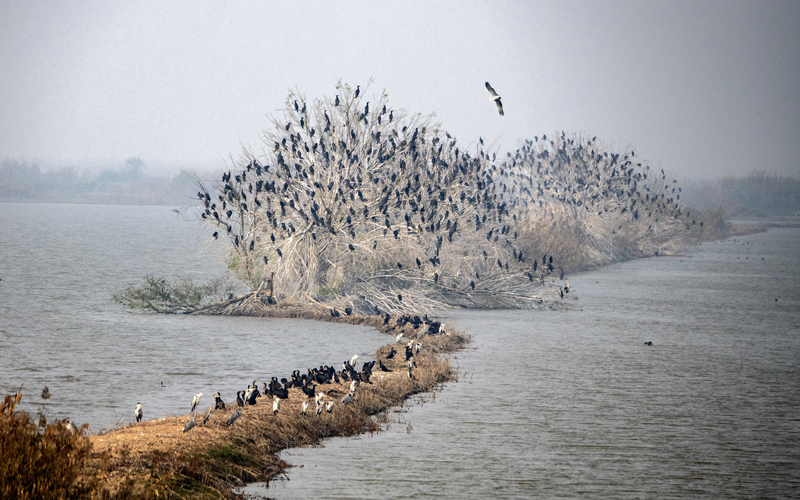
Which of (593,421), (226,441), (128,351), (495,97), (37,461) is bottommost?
(593,421)

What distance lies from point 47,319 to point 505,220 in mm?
25798

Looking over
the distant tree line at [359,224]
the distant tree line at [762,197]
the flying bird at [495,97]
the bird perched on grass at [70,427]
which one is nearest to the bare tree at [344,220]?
the distant tree line at [359,224]

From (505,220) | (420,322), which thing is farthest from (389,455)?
(505,220)

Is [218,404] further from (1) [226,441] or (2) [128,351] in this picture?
(2) [128,351]

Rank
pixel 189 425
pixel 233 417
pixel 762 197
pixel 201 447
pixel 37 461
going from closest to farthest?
1. pixel 37 461
2. pixel 201 447
3. pixel 189 425
4. pixel 233 417
5. pixel 762 197

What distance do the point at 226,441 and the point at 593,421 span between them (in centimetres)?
691

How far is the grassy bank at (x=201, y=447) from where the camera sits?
8680 mm

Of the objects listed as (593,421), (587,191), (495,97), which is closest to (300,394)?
(593,421)

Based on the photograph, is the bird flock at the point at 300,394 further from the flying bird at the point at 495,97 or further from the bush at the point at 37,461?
the flying bird at the point at 495,97

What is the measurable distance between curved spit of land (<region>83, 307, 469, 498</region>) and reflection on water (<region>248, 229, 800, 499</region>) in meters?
0.44

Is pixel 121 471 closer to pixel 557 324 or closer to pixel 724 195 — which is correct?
pixel 557 324

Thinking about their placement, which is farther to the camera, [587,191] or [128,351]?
[587,191]

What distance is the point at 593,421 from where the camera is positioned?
15.6m

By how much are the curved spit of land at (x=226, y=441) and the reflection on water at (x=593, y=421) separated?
0.44 metres
